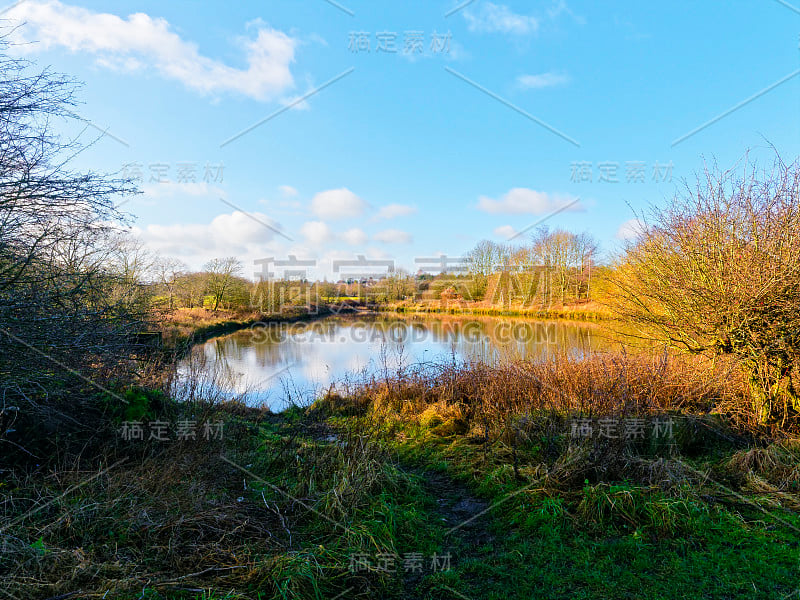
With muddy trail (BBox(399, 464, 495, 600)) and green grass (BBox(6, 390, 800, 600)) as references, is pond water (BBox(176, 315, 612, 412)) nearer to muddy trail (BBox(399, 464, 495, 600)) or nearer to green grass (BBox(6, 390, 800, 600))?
green grass (BBox(6, 390, 800, 600))

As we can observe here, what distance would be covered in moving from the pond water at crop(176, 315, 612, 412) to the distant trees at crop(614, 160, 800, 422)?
2.37 m

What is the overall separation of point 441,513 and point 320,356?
52.4ft

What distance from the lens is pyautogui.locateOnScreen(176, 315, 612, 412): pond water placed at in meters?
9.35

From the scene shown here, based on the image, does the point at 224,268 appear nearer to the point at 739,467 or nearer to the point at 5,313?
the point at 5,313

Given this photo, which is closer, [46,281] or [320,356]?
[46,281]

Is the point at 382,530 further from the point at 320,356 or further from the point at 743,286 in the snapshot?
the point at 320,356

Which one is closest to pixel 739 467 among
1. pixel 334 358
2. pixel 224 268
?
pixel 334 358

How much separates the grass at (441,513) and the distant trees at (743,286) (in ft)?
1.64

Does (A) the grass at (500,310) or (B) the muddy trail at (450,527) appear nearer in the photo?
(B) the muddy trail at (450,527)

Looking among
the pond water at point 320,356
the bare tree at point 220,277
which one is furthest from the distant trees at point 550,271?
the bare tree at point 220,277

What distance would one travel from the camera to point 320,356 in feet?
64.7

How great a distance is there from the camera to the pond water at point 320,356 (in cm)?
935

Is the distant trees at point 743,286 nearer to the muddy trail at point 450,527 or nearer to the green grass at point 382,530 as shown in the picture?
the green grass at point 382,530

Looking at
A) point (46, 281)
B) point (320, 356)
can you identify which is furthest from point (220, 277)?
point (46, 281)
